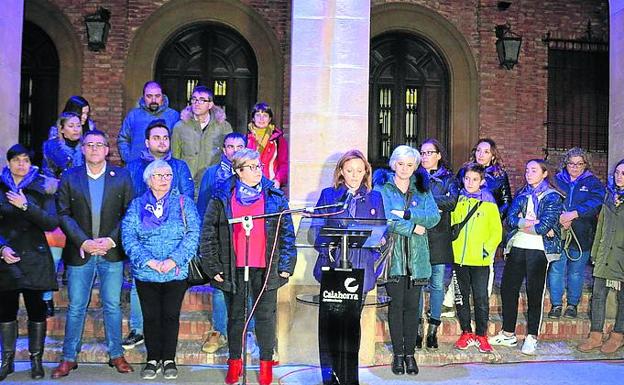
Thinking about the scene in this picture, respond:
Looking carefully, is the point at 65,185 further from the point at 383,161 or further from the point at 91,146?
the point at 383,161

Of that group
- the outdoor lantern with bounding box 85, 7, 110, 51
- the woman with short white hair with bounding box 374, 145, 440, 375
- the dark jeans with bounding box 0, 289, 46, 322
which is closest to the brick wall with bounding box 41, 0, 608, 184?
the outdoor lantern with bounding box 85, 7, 110, 51

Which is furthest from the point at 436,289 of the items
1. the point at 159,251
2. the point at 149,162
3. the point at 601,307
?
the point at 149,162

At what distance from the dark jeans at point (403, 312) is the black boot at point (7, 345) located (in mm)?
2998

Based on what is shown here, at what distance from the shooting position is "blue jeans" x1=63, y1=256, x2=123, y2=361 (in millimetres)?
5293

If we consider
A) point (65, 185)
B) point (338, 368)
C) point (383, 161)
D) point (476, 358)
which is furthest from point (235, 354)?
point (383, 161)

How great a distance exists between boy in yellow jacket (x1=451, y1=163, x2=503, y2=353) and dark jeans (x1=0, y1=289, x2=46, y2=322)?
11.7ft

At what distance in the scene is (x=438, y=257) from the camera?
594 cm

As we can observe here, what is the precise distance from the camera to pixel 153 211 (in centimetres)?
522

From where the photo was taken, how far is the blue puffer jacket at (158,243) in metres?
5.14

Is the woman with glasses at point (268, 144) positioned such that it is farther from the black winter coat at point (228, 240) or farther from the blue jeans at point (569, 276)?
the blue jeans at point (569, 276)

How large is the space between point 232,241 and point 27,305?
1.74 meters

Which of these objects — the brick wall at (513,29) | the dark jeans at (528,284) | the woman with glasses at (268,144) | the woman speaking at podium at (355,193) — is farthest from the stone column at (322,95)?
the brick wall at (513,29)

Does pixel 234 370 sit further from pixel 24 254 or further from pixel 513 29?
pixel 513 29

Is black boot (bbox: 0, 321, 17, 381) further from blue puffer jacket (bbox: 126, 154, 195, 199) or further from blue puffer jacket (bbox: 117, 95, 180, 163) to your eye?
blue puffer jacket (bbox: 117, 95, 180, 163)
